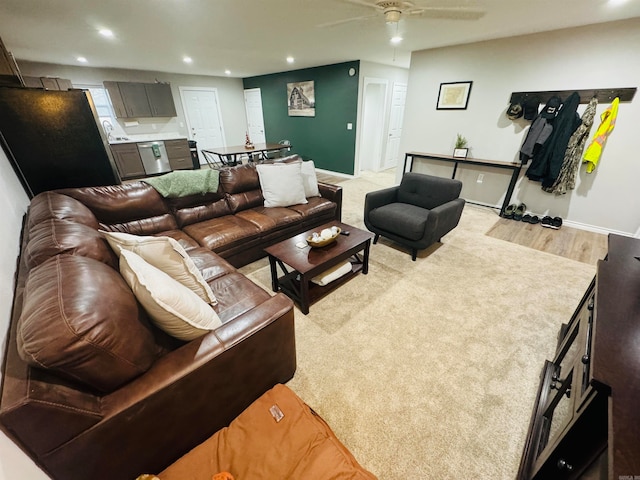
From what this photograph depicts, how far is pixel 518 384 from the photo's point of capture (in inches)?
58.7

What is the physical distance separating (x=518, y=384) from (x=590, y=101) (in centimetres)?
357

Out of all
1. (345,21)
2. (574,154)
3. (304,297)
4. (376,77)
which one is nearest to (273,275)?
(304,297)

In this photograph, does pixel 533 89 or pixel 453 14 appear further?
pixel 533 89

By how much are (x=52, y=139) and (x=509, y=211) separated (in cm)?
540

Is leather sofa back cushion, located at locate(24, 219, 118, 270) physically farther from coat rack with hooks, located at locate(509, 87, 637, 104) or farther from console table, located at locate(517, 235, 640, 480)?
coat rack with hooks, located at locate(509, 87, 637, 104)

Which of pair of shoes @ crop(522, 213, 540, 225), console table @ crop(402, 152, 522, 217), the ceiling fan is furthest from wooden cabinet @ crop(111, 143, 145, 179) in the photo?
pair of shoes @ crop(522, 213, 540, 225)

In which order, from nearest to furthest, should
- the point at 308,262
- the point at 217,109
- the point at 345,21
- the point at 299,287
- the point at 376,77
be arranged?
1. the point at 308,262
2. the point at 299,287
3. the point at 345,21
4. the point at 376,77
5. the point at 217,109

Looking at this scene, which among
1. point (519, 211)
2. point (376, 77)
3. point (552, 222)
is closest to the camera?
point (552, 222)

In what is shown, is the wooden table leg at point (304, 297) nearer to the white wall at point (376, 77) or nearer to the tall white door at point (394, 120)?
the white wall at point (376, 77)

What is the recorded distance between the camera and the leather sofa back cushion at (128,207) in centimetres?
206

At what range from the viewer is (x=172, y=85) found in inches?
257

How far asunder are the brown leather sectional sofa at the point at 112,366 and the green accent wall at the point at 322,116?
4.83 meters

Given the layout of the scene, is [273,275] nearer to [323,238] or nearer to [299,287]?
[299,287]

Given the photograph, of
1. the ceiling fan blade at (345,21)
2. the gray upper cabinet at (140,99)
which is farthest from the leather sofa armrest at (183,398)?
the gray upper cabinet at (140,99)
